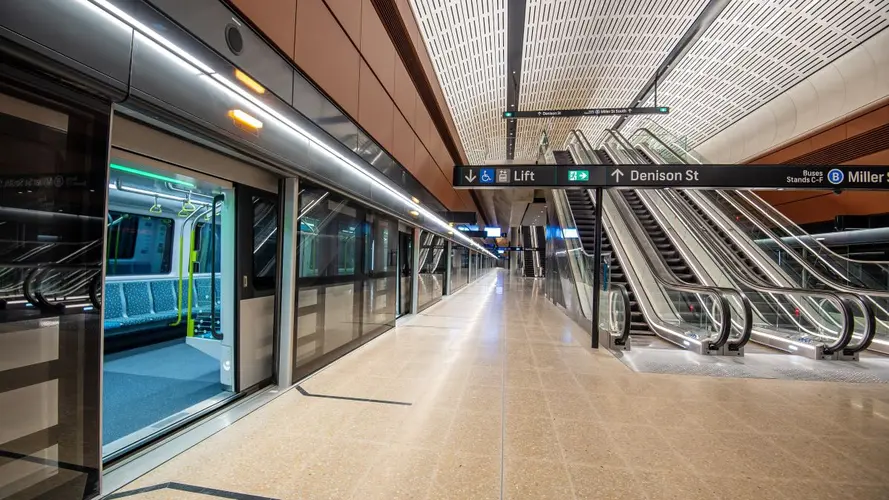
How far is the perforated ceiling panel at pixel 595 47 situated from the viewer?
6.96m

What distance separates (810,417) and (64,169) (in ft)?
17.1

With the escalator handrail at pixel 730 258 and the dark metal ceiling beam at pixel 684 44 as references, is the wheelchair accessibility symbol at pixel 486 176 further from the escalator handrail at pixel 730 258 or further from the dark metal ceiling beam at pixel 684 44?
the dark metal ceiling beam at pixel 684 44

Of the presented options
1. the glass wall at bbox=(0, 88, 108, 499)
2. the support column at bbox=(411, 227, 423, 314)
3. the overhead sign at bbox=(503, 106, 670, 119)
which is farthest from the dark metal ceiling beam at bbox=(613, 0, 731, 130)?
the glass wall at bbox=(0, 88, 108, 499)

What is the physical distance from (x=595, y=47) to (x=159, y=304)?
1048 centimetres

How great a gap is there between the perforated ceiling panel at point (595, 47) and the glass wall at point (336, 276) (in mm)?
5563

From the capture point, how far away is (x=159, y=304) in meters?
5.77

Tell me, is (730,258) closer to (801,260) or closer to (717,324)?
(801,260)

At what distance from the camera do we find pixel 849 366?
14.6 ft

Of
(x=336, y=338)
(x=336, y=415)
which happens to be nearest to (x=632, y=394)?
(x=336, y=415)

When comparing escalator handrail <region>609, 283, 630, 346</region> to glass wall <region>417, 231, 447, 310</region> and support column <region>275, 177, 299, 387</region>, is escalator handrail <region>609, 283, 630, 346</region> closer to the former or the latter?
support column <region>275, 177, 299, 387</region>

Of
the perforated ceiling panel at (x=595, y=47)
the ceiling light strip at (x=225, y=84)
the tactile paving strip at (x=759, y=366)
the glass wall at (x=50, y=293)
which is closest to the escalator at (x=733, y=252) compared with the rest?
the tactile paving strip at (x=759, y=366)

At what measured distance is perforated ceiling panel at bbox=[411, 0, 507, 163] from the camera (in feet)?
21.0

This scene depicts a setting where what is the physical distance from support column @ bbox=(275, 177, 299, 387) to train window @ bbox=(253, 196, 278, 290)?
0.09 m

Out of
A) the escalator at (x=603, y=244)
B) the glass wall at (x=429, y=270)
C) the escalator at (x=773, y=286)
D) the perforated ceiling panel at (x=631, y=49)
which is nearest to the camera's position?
the escalator at (x=773, y=286)
